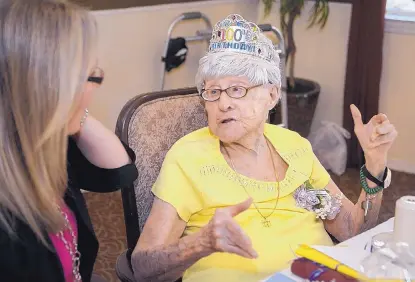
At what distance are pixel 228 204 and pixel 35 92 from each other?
73cm

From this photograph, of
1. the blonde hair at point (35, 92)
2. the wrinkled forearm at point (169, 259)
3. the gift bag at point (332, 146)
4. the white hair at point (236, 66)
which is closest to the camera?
the blonde hair at point (35, 92)

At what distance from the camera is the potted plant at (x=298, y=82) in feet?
14.8

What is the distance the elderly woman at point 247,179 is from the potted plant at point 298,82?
250 cm

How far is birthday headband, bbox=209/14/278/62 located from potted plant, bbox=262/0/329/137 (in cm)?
261

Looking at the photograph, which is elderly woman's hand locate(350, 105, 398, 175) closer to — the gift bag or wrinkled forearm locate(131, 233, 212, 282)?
wrinkled forearm locate(131, 233, 212, 282)

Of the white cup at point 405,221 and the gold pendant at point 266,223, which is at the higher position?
the white cup at point 405,221

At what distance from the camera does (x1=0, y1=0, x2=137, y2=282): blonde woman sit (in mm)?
1248

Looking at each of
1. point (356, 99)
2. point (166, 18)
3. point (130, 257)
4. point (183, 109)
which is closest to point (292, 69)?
point (356, 99)

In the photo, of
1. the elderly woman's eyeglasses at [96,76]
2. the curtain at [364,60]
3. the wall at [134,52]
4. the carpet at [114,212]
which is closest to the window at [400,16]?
the curtain at [364,60]

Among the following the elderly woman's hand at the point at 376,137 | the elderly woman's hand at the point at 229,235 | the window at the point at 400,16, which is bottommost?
the elderly woman's hand at the point at 229,235

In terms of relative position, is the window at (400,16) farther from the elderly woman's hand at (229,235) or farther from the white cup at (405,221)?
the elderly woman's hand at (229,235)

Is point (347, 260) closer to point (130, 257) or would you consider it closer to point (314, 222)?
point (314, 222)

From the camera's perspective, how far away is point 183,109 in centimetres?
208

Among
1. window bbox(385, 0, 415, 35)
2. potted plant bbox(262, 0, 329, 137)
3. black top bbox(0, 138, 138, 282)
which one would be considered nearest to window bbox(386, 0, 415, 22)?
window bbox(385, 0, 415, 35)
